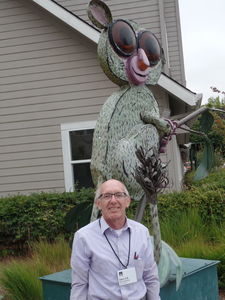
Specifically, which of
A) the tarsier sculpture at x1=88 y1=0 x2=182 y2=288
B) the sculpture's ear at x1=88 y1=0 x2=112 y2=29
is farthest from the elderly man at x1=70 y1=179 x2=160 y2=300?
the sculpture's ear at x1=88 y1=0 x2=112 y2=29

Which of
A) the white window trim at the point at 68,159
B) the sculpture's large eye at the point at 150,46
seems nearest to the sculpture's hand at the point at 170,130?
the sculpture's large eye at the point at 150,46

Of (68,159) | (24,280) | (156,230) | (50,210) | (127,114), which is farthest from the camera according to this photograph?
(68,159)

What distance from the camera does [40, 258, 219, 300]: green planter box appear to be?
3.46 m

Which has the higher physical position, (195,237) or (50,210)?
(50,210)

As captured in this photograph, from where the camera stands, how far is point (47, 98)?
8156 millimetres

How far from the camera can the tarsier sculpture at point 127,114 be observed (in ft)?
10.7

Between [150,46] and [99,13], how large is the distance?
1.70 feet

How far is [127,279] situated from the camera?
199 cm

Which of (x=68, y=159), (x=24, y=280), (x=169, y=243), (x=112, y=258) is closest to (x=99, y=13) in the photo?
(x=112, y=258)

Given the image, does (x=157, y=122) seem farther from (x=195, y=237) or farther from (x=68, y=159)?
(x=68, y=159)

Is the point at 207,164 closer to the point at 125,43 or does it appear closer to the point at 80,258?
the point at 125,43

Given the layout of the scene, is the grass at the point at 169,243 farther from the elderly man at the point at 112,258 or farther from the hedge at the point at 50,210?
the elderly man at the point at 112,258

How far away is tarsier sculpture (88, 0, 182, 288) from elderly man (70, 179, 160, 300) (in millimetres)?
1079

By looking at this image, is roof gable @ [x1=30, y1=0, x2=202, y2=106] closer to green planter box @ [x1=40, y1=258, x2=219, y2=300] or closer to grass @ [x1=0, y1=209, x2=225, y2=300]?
grass @ [x1=0, y1=209, x2=225, y2=300]
